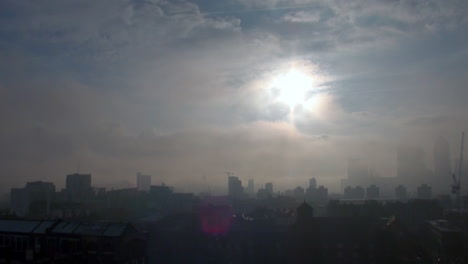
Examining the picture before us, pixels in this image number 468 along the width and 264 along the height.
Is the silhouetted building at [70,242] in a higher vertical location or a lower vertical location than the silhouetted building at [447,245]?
higher

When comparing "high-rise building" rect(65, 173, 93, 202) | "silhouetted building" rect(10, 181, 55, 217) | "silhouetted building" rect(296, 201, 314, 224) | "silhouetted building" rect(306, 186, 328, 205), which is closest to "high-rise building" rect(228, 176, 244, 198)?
"silhouetted building" rect(306, 186, 328, 205)

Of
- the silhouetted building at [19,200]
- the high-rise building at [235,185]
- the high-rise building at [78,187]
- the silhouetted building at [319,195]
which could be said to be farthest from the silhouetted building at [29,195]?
the silhouetted building at [319,195]

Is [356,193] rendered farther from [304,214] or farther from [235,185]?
[304,214]

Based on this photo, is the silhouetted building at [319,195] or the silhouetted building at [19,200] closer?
the silhouetted building at [19,200]

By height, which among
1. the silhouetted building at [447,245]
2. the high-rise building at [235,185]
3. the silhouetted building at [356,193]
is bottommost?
the silhouetted building at [447,245]

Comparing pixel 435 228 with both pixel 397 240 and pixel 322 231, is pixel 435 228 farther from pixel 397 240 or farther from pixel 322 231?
pixel 322 231

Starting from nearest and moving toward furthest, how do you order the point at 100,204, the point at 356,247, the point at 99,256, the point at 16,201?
the point at 99,256 → the point at 356,247 → the point at 100,204 → the point at 16,201

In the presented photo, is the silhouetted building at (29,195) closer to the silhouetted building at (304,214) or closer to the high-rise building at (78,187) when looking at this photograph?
the high-rise building at (78,187)

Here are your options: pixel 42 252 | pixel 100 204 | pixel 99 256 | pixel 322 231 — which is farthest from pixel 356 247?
pixel 100 204

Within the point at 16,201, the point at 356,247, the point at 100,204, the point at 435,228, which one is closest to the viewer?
the point at 356,247
